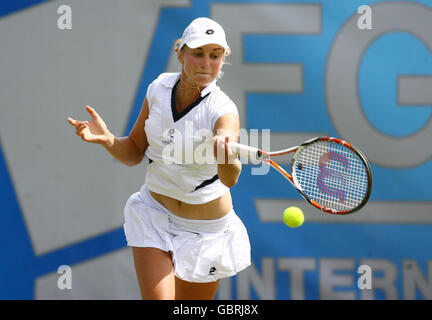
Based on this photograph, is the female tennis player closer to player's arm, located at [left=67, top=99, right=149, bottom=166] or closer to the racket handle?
player's arm, located at [left=67, top=99, right=149, bottom=166]

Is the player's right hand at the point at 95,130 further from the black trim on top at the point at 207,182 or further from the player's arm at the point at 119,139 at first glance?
the black trim on top at the point at 207,182

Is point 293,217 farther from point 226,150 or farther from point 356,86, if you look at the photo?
point 356,86

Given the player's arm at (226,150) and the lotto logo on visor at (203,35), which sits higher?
the lotto logo on visor at (203,35)

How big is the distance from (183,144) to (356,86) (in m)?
1.67

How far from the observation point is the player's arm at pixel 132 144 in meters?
3.00

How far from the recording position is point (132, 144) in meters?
3.07

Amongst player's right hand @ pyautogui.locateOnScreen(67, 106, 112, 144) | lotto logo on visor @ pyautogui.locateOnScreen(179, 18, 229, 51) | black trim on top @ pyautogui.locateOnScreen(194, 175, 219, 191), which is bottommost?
black trim on top @ pyautogui.locateOnScreen(194, 175, 219, 191)

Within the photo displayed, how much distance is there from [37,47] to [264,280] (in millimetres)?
2058

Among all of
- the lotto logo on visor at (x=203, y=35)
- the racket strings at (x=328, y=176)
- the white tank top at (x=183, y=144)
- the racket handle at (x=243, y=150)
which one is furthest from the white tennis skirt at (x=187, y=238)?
the lotto logo on visor at (x=203, y=35)

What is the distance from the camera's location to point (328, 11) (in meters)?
4.00

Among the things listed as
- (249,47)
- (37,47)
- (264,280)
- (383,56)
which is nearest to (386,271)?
(264,280)

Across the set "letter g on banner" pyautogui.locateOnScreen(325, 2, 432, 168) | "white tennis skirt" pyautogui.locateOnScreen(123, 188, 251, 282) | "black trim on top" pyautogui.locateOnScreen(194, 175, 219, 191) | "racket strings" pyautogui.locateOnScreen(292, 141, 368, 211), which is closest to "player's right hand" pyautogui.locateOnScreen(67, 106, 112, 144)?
"white tennis skirt" pyautogui.locateOnScreen(123, 188, 251, 282)

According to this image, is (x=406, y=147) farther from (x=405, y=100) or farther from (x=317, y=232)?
(x=317, y=232)

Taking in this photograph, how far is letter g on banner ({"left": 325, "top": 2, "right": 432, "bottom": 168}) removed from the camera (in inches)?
157
